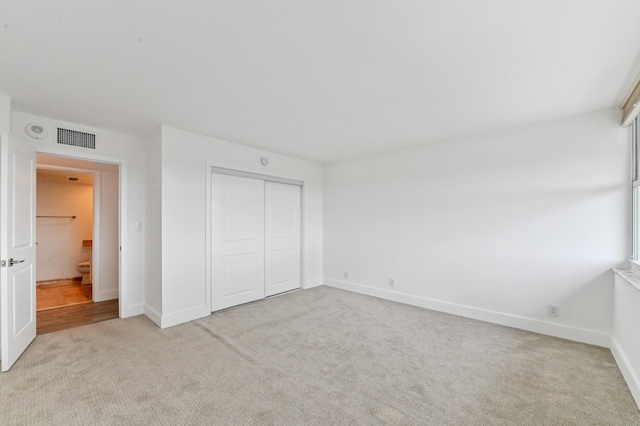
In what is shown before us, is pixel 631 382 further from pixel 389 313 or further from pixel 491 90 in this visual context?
pixel 491 90

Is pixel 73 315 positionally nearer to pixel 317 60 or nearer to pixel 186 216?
pixel 186 216

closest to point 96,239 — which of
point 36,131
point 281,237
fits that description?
point 36,131

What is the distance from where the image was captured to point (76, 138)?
129 inches

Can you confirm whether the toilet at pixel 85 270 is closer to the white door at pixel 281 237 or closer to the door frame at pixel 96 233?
the door frame at pixel 96 233

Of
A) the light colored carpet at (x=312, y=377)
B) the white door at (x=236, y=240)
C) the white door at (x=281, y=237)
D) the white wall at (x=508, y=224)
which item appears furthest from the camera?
the white door at (x=281, y=237)

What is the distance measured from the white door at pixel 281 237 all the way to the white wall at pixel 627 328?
159 inches

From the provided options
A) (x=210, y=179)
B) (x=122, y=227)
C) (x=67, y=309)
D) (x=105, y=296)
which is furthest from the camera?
(x=105, y=296)

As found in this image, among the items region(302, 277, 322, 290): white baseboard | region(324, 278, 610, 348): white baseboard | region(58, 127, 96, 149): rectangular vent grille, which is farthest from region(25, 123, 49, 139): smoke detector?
region(324, 278, 610, 348): white baseboard

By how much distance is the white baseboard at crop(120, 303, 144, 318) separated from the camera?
362 cm

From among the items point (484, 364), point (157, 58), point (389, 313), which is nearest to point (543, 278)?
point (484, 364)

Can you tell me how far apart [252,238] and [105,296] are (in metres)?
2.57

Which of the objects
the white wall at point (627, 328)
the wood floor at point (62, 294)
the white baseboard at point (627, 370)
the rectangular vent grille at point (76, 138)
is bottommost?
the wood floor at point (62, 294)

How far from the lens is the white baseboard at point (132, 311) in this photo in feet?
11.9

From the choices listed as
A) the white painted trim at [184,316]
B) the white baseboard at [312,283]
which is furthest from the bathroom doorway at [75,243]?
the white baseboard at [312,283]
